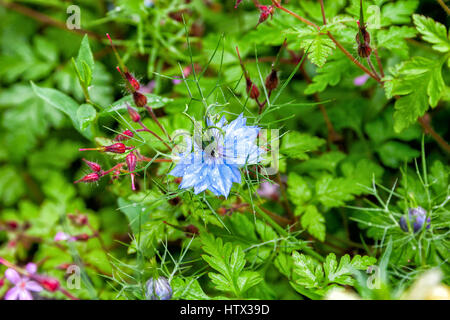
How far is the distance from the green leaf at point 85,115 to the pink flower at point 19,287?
0.68m

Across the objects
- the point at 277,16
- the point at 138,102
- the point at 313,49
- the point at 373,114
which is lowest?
the point at 373,114

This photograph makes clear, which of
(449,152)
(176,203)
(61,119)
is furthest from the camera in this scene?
(61,119)

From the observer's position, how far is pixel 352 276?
1.28 m

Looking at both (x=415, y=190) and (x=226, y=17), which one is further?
(x=226, y=17)

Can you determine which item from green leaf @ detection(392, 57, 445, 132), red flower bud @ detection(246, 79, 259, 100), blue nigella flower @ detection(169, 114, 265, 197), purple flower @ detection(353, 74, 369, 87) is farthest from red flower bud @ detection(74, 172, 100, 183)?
purple flower @ detection(353, 74, 369, 87)

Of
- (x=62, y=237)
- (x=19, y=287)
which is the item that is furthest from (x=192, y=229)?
(x=19, y=287)

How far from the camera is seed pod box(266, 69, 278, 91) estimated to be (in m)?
1.36

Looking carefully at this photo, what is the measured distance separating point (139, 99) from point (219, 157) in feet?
1.06

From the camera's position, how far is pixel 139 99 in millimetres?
1307

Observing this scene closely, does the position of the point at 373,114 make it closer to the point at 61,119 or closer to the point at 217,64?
the point at 217,64

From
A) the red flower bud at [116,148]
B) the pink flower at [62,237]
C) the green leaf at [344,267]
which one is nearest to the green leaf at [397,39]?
the green leaf at [344,267]
